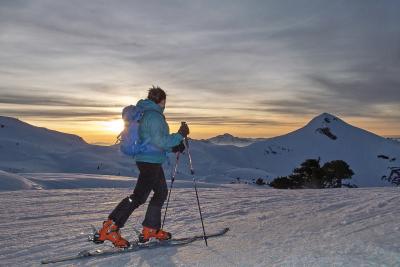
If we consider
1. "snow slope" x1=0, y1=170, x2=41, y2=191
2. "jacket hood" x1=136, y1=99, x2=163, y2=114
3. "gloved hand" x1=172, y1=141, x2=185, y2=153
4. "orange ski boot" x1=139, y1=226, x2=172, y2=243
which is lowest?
"orange ski boot" x1=139, y1=226, x2=172, y2=243

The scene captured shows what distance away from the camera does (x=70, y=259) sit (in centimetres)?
554

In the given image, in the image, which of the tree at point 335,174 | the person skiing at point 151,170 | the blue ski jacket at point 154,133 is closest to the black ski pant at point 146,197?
the person skiing at point 151,170

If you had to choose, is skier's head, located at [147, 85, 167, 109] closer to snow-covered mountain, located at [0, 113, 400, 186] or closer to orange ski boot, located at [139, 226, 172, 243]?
orange ski boot, located at [139, 226, 172, 243]

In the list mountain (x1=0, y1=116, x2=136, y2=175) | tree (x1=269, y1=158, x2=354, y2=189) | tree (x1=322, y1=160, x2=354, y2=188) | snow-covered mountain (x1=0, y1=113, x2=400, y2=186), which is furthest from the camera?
snow-covered mountain (x1=0, y1=113, x2=400, y2=186)

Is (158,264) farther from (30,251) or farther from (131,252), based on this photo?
(30,251)

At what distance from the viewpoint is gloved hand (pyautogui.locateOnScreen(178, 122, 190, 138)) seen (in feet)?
21.1

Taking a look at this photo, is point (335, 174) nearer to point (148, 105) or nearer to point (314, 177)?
point (314, 177)

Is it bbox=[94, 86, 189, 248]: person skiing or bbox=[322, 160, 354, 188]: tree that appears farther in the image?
bbox=[322, 160, 354, 188]: tree

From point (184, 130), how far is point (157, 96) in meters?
0.61

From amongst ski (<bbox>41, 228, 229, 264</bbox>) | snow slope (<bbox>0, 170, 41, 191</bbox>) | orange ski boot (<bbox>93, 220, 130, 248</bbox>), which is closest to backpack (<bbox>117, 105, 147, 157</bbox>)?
orange ski boot (<bbox>93, 220, 130, 248</bbox>)


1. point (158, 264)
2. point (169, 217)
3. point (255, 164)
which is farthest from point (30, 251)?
point (255, 164)

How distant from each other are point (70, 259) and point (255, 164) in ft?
576

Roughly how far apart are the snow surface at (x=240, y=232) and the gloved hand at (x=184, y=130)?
1503 millimetres

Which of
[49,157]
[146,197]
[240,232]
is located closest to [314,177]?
[240,232]
